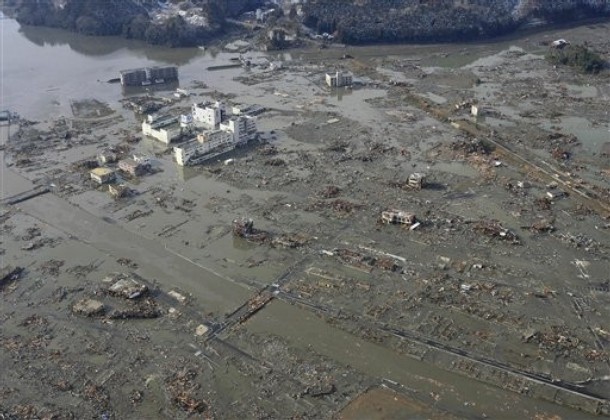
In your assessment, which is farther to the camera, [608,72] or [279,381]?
[608,72]

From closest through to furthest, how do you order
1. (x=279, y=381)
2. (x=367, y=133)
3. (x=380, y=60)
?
(x=279, y=381) → (x=367, y=133) → (x=380, y=60)

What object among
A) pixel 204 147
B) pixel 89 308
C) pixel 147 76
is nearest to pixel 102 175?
pixel 204 147

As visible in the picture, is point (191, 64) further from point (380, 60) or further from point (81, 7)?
point (81, 7)

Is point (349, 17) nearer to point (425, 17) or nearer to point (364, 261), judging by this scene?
point (425, 17)

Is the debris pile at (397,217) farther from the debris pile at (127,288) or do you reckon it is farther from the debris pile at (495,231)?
the debris pile at (127,288)

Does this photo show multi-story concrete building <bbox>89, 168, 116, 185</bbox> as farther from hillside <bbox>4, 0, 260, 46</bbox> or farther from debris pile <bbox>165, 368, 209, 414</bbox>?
hillside <bbox>4, 0, 260, 46</bbox>

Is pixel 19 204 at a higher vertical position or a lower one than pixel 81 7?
lower

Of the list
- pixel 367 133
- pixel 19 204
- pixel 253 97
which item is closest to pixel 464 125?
pixel 367 133

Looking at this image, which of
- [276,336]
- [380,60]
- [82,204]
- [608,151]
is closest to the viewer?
[276,336]
